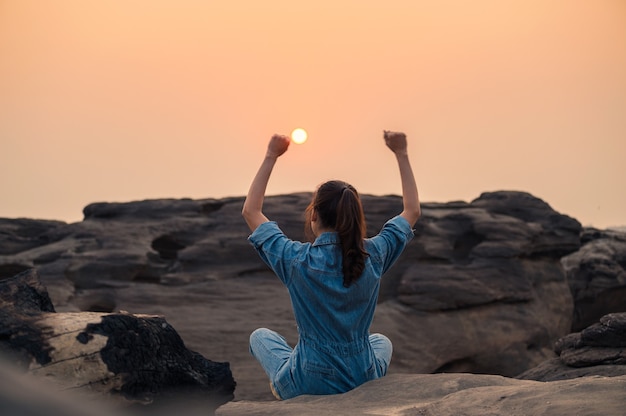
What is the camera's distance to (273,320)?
51.5ft

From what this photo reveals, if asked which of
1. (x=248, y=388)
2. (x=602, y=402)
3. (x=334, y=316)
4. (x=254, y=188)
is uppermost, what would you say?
(x=254, y=188)

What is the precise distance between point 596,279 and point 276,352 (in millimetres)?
16047

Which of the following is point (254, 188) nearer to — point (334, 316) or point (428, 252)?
point (334, 316)

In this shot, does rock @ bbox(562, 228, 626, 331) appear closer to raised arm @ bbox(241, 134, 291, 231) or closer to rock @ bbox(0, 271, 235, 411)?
raised arm @ bbox(241, 134, 291, 231)

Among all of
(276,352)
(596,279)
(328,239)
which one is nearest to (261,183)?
(328,239)

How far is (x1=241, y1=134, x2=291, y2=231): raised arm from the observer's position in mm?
5031

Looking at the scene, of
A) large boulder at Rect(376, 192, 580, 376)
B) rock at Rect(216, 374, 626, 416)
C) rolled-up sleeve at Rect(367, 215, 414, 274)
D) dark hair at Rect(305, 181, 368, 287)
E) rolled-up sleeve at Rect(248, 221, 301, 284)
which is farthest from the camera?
large boulder at Rect(376, 192, 580, 376)

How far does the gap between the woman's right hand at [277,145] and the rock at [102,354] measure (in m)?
1.27

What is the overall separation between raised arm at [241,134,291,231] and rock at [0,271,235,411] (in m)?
0.85

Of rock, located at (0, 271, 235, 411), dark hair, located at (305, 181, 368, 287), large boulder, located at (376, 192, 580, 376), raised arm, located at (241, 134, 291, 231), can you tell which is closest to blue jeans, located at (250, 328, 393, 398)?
rock, located at (0, 271, 235, 411)

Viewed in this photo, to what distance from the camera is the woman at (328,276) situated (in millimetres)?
4875

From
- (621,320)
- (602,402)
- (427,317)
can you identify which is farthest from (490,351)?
(602,402)

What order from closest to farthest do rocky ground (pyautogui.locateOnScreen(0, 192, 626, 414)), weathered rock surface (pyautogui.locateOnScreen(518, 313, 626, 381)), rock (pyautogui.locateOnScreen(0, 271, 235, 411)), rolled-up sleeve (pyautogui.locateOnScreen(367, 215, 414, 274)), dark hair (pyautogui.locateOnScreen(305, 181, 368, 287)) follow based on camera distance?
rock (pyautogui.locateOnScreen(0, 271, 235, 411))
dark hair (pyautogui.locateOnScreen(305, 181, 368, 287))
rolled-up sleeve (pyautogui.locateOnScreen(367, 215, 414, 274))
weathered rock surface (pyautogui.locateOnScreen(518, 313, 626, 381))
rocky ground (pyautogui.locateOnScreen(0, 192, 626, 414))

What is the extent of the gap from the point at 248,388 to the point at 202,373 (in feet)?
29.6
